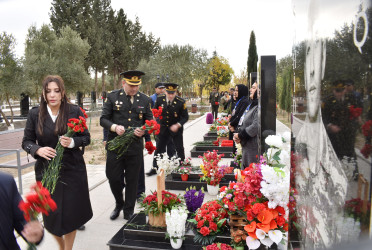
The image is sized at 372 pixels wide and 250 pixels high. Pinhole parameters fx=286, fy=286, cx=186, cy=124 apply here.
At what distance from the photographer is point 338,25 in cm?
104

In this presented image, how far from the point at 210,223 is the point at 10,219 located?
1.97 meters

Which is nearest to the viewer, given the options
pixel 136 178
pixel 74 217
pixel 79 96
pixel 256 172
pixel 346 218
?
pixel 346 218

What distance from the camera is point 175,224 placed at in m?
3.11

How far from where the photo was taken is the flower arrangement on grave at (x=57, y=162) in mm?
2763

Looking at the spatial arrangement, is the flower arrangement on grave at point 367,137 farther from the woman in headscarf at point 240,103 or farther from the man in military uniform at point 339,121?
the woman in headscarf at point 240,103

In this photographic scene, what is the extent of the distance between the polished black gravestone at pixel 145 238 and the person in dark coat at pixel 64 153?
53cm

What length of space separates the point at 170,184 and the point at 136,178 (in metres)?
1.54

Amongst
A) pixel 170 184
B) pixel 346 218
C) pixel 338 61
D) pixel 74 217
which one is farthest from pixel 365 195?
pixel 170 184

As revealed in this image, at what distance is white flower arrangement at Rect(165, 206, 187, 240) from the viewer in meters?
3.11

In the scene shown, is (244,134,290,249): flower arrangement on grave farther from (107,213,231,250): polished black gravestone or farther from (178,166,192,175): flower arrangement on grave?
(178,166,192,175): flower arrangement on grave

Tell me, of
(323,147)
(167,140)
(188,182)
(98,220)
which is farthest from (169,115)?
(323,147)

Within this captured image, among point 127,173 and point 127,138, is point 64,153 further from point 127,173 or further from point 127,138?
point 127,173

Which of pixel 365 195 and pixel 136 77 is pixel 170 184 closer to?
pixel 136 77

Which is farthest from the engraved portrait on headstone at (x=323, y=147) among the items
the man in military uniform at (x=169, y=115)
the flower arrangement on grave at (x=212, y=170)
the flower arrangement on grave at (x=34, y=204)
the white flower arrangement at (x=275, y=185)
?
the man in military uniform at (x=169, y=115)
